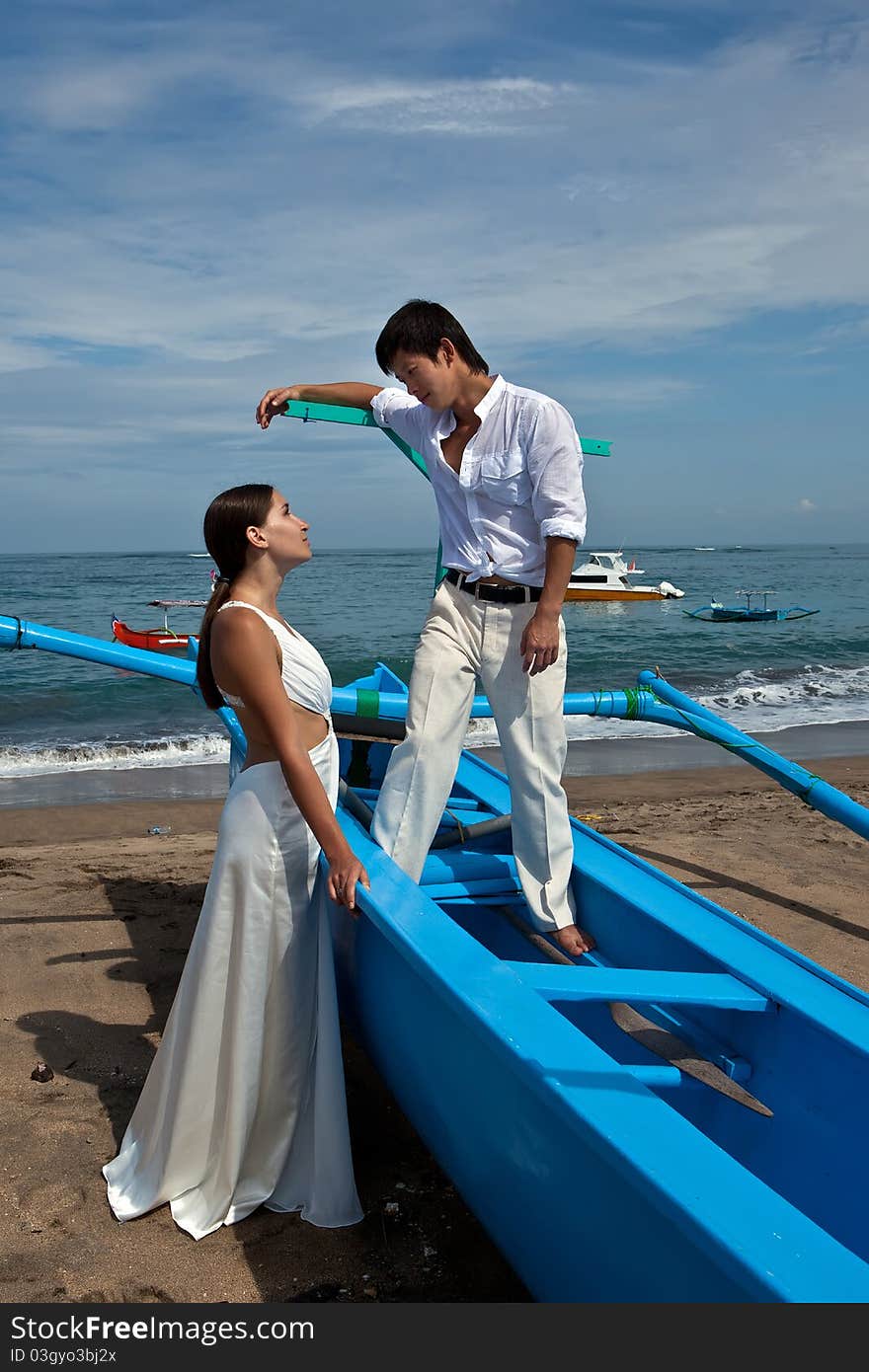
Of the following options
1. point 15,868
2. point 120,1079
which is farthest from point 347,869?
point 15,868

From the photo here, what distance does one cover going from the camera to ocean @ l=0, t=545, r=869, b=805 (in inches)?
474

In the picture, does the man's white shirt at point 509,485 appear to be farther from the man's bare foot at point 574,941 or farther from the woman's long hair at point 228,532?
the man's bare foot at point 574,941

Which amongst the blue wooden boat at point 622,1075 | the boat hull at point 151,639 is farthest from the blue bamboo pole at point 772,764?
the boat hull at point 151,639

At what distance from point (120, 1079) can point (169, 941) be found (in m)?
1.41

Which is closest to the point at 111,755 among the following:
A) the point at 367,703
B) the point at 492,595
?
the point at 367,703

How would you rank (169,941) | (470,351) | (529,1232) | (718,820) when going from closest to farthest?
(529,1232) → (470,351) → (169,941) → (718,820)

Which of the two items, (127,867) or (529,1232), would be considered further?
(127,867)

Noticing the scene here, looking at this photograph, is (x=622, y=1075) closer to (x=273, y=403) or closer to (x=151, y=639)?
(x=273, y=403)

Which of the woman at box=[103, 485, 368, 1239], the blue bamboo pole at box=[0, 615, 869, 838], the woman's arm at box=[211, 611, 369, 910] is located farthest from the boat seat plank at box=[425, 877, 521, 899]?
the woman's arm at box=[211, 611, 369, 910]

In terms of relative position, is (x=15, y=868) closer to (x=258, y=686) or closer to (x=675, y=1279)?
(x=258, y=686)

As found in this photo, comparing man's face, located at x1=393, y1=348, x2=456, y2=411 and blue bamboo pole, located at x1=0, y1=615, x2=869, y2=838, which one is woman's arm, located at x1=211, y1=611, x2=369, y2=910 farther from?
blue bamboo pole, located at x1=0, y1=615, x2=869, y2=838

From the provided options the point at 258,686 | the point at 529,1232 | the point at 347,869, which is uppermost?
the point at 258,686

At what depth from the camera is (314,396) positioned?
4.05 meters

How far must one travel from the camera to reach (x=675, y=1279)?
1817 mm
